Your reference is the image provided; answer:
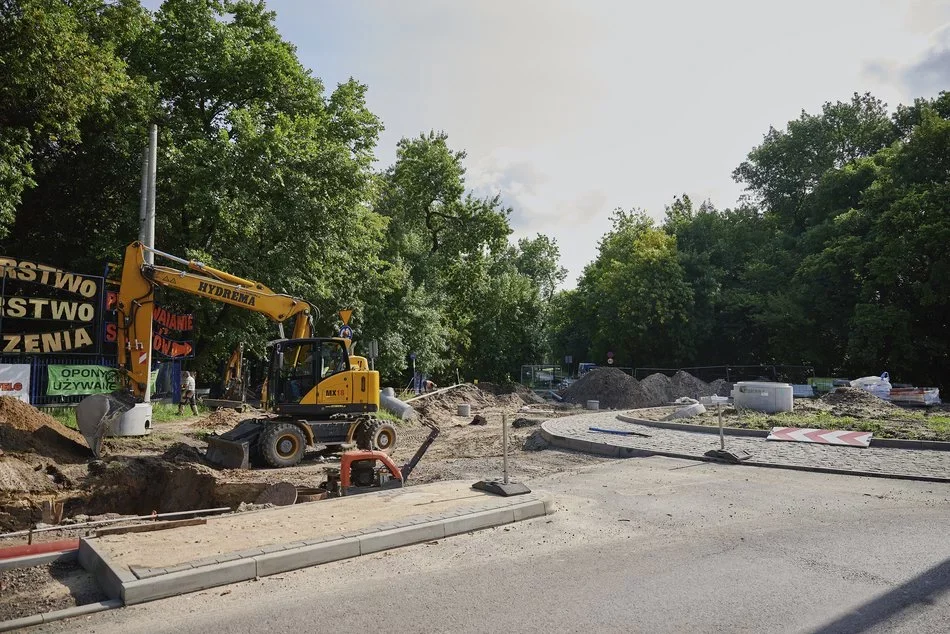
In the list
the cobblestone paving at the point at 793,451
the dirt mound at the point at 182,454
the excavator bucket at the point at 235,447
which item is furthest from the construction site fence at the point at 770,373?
the dirt mound at the point at 182,454

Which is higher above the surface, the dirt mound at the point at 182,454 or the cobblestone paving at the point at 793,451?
the dirt mound at the point at 182,454

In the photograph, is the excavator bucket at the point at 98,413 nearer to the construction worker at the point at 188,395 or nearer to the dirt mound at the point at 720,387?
the construction worker at the point at 188,395

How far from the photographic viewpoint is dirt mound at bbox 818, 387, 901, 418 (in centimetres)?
1873

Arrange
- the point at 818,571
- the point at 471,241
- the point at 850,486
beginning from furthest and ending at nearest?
the point at 471,241, the point at 850,486, the point at 818,571

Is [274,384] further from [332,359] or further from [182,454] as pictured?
[182,454]

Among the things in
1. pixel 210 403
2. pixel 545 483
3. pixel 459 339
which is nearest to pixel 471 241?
pixel 459 339

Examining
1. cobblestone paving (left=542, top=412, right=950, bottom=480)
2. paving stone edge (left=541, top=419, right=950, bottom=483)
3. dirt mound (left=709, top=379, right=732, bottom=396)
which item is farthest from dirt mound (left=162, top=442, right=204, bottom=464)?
dirt mound (left=709, top=379, right=732, bottom=396)

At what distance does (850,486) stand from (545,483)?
4537mm

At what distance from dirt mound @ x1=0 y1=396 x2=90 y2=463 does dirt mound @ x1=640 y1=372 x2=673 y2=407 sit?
24.7 m

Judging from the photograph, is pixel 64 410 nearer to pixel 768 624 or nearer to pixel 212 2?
pixel 212 2

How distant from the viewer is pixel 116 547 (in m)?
6.16

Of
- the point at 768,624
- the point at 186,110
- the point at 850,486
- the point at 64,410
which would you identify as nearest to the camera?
the point at 768,624

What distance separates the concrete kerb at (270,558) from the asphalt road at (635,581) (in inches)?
4.7

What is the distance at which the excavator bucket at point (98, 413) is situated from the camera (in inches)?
510
